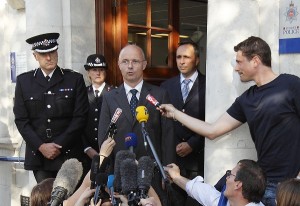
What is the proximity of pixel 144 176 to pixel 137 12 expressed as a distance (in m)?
3.87

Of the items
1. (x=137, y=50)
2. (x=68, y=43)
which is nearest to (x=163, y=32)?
(x=68, y=43)

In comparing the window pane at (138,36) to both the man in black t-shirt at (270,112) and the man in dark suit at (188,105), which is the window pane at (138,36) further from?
the man in black t-shirt at (270,112)

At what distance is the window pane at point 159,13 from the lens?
21.6 feet

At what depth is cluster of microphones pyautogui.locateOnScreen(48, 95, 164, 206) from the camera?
2916mm

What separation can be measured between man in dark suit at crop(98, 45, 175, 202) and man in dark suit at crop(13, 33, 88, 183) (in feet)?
2.70

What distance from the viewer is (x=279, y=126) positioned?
12.2 ft

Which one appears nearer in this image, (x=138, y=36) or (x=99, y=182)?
(x=99, y=182)

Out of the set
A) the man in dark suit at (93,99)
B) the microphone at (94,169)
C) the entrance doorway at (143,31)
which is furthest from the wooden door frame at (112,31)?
the microphone at (94,169)

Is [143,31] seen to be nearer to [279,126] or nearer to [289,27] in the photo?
[289,27]

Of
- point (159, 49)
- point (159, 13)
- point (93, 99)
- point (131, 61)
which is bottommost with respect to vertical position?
point (93, 99)

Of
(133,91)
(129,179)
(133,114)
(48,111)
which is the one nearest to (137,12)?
(48,111)

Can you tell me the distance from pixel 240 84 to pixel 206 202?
938 millimetres

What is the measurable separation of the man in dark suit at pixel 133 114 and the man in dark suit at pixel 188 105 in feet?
2.74

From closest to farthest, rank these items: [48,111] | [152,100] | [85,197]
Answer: [85,197] → [152,100] → [48,111]
